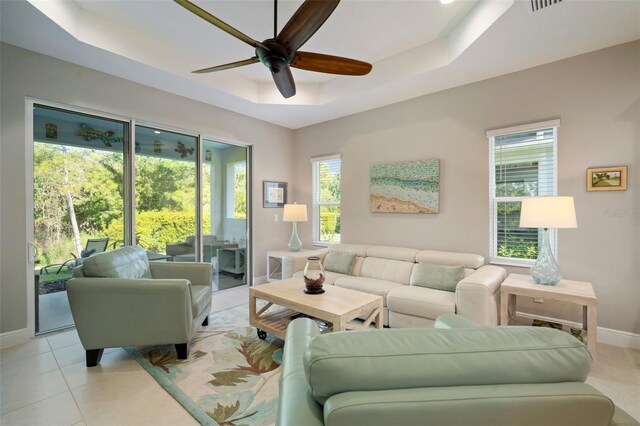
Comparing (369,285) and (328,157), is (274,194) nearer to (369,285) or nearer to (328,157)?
(328,157)

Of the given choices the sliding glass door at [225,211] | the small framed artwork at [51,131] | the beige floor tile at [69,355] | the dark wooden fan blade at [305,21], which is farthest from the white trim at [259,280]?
the dark wooden fan blade at [305,21]

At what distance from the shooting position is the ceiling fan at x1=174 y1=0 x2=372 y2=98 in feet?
5.06

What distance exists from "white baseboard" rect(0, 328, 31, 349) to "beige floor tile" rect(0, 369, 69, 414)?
2.81ft

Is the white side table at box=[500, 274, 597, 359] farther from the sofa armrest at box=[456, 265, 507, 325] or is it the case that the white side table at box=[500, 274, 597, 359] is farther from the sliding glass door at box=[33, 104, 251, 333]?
the sliding glass door at box=[33, 104, 251, 333]

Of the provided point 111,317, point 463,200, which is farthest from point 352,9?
point 111,317

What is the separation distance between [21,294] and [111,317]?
1.29 metres

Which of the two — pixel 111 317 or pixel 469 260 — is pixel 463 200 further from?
pixel 111 317

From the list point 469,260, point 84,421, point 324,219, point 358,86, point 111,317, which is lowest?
point 84,421

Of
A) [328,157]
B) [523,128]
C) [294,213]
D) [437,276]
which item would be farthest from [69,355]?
[523,128]

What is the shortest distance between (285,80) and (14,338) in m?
3.49

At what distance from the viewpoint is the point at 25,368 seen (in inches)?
89.2

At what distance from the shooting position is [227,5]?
98.3 inches

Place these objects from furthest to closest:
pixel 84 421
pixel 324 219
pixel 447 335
A: pixel 324 219 → pixel 84 421 → pixel 447 335

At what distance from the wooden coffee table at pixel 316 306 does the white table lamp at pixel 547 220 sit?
1.52m
